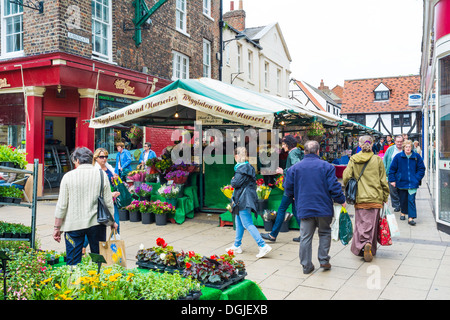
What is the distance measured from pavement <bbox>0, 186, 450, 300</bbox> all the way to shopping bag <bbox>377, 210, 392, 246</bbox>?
0.28 metres

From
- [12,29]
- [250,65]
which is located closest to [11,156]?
[12,29]

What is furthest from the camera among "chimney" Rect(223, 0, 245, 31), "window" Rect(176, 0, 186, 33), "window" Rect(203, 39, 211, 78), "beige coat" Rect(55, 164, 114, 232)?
"chimney" Rect(223, 0, 245, 31)

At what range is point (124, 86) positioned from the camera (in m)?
14.2

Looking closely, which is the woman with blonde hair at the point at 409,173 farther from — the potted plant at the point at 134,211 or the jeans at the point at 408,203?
the potted plant at the point at 134,211

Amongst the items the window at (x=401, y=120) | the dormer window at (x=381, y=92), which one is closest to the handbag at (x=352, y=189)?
the window at (x=401, y=120)

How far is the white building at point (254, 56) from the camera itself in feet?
73.0

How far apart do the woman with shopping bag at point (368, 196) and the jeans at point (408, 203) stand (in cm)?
307

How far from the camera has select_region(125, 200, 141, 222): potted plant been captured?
902 centimetres

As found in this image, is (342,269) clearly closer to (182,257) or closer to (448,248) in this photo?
(448,248)

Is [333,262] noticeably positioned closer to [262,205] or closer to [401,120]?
[262,205]

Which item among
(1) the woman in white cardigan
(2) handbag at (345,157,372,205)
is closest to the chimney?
(2) handbag at (345,157,372,205)

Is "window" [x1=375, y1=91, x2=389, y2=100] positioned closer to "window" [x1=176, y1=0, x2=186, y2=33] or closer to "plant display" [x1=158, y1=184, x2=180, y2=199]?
"window" [x1=176, y1=0, x2=186, y2=33]

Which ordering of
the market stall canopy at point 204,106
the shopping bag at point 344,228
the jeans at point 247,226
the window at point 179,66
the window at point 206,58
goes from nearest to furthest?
the shopping bag at point 344,228
the jeans at point 247,226
the market stall canopy at point 204,106
the window at point 179,66
the window at point 206,58

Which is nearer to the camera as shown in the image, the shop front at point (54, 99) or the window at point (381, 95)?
the shop front at point (54, 99)
